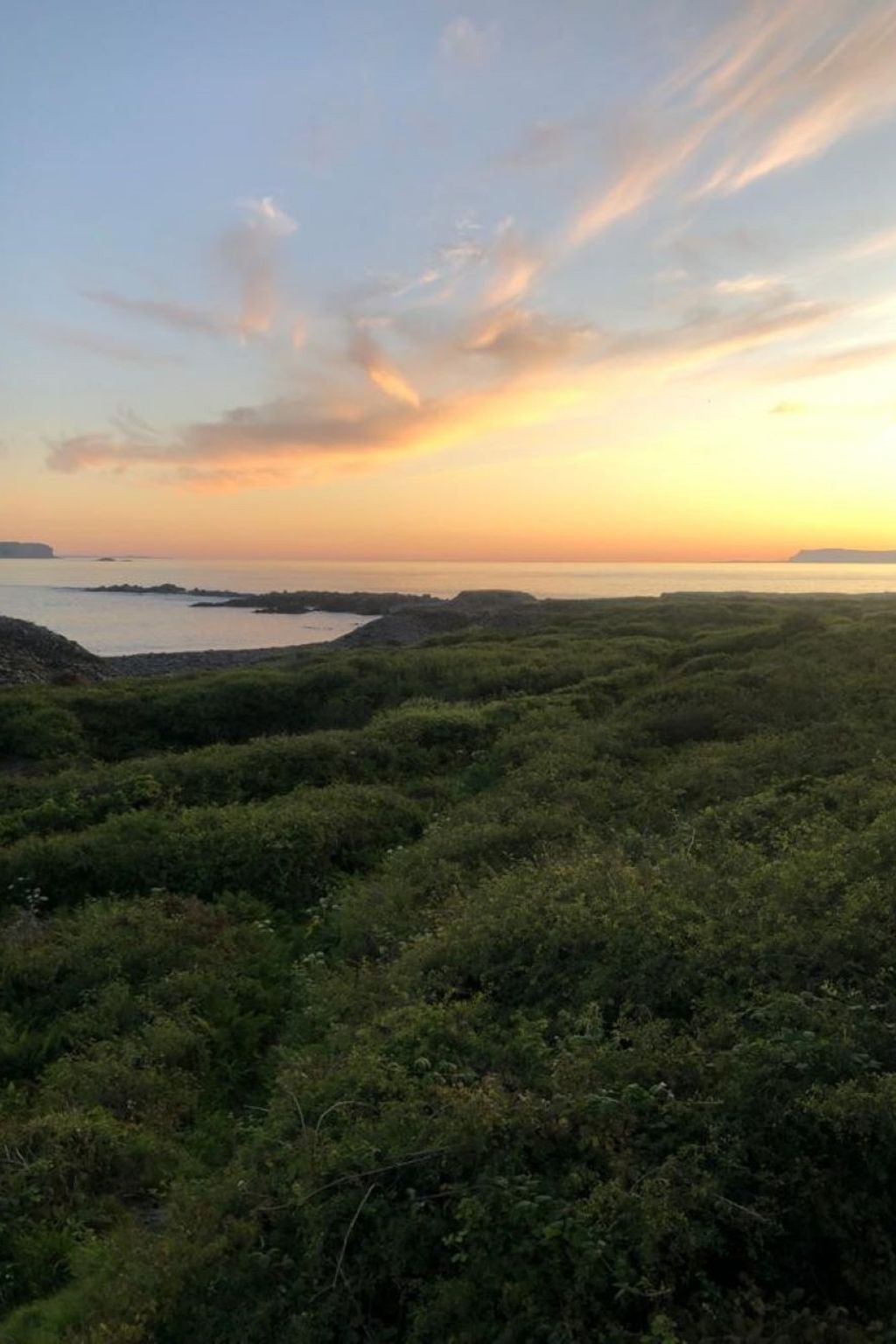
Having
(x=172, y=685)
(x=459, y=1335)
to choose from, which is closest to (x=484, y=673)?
(x=172, y=685)

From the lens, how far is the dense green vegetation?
167 inches

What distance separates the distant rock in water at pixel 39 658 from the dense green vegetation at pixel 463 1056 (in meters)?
21.2

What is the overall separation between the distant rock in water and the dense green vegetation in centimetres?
2116

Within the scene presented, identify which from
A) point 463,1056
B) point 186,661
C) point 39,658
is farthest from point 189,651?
point 463,1056

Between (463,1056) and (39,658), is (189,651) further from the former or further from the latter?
(463,1056)

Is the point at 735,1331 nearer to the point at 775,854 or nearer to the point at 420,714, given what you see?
the point at 775,854

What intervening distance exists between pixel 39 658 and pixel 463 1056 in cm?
3878

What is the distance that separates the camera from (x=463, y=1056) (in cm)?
608

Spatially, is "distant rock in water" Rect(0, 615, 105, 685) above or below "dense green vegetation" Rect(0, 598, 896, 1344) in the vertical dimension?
above

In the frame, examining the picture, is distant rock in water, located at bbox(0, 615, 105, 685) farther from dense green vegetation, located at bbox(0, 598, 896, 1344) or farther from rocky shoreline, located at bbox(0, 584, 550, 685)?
dense green vegetation, located at bbox(0, 598, 896, 1344)

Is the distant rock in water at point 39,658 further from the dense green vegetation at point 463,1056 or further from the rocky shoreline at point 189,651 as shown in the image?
the dense green vegetation at point 463,1056

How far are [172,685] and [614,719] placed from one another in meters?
15.3

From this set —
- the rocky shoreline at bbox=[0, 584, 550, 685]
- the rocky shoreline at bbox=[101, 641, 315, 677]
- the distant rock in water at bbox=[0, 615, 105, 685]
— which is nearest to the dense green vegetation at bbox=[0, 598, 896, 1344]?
the distant rock in water at bbox=[0, 615, 105, 685]

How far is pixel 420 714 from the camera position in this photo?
66.3ft
